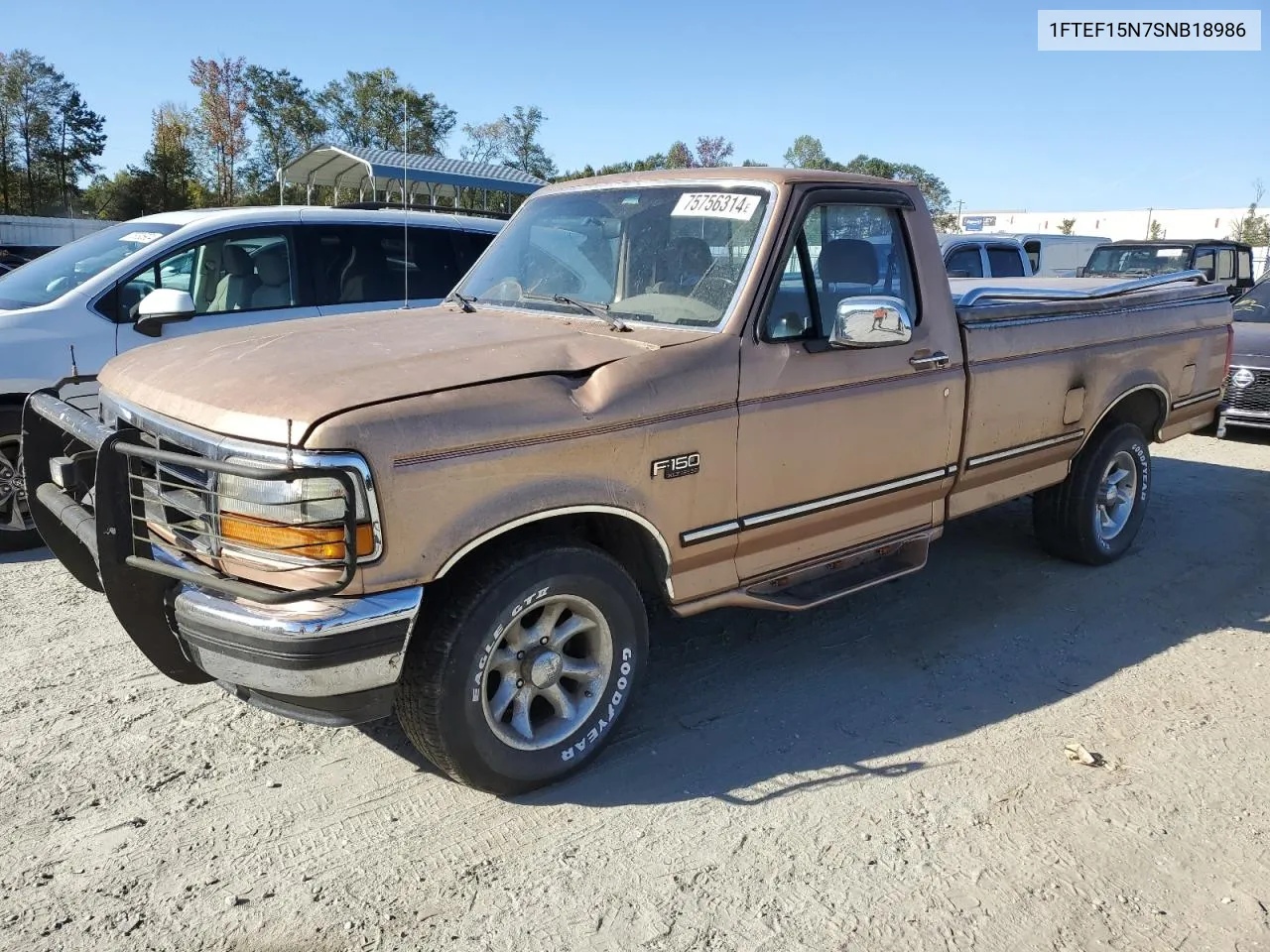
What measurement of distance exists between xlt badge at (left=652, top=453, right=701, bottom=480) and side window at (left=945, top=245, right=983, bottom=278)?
334 inches

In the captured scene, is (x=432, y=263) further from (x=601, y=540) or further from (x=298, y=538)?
(x=298, y=538)

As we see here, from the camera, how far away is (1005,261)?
11289mm

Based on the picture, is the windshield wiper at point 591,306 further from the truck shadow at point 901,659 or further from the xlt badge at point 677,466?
the truck shadow at point 901,659

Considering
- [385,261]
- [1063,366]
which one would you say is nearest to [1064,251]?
[1063,366]

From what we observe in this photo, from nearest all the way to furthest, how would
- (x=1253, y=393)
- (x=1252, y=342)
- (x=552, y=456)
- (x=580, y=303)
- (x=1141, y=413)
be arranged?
1. (x=552, y=456)
2. (x=580, y=303)
3. (x=1141, y=413)
4. (x=1253, y=393)
5. (x=1252, y=342)

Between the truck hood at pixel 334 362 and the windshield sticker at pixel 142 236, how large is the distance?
2705 mm

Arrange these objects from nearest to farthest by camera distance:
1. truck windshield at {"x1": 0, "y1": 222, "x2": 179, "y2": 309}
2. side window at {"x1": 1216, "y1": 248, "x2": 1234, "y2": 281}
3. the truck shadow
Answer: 1. the truck shadow
2. truck windshield at {"x1": 0, "y1": 222, "x2": 179, "y2": 309}
3. side window at {"x1": 1216, "y1": 248, "x2": 1234, "y2": 281}

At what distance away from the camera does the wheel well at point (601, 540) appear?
308 cm

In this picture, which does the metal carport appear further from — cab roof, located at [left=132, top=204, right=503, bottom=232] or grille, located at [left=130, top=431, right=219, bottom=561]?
grille, located at [left=130, top=431, right=219, bottom=561]

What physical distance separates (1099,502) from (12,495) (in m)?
6.46

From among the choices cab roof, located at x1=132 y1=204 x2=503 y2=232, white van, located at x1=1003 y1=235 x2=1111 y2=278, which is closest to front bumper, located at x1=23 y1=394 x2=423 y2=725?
cab roof, located at x1=132 y1=204 x2=503 y2=232

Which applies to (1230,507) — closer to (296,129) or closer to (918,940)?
(918,940)

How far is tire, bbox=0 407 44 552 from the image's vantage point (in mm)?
5406

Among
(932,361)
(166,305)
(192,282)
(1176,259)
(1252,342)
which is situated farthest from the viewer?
(1176,259)
